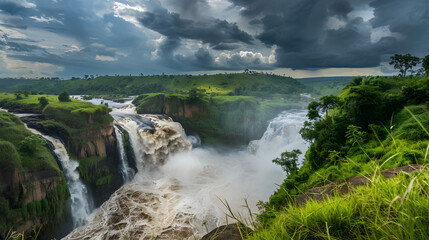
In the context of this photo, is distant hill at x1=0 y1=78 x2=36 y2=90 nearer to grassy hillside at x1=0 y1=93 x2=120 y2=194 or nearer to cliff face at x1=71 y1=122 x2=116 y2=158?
grassy hillside at x1=0 y1=93 x2=120 y2=194

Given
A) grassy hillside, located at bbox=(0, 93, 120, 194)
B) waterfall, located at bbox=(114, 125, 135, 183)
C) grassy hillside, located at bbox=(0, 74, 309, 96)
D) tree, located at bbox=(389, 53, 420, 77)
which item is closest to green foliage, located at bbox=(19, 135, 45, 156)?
grassy hillside, located at bbox=(0, 93, 120, 194)

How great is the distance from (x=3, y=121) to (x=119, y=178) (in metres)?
13.2

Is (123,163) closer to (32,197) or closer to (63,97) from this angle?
(32,197)

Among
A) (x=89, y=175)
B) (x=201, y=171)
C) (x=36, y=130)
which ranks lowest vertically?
(x=201, y=171)

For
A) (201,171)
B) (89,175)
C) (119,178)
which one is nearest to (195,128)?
(201,171)

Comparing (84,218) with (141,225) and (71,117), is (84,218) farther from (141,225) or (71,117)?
(71,117)

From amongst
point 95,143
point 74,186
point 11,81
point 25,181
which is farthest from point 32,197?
point 11,81

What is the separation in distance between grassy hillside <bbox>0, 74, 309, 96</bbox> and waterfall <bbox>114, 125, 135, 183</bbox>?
80.7 metres

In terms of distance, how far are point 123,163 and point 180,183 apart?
28.3 ft

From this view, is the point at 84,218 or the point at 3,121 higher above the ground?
the point at 3,121

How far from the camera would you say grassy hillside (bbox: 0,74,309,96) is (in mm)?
112387

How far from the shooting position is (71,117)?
25.6m

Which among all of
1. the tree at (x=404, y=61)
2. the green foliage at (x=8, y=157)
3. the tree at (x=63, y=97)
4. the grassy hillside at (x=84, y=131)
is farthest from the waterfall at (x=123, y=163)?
the tree at (x=404, y=61)

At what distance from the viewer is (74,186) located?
68.6 feet
